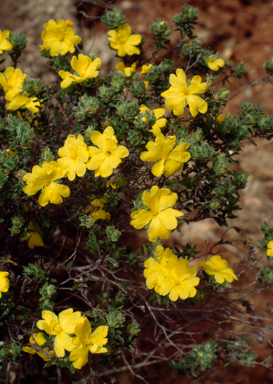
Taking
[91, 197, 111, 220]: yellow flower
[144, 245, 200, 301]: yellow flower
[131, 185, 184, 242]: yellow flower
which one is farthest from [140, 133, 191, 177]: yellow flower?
[91, 197, 111, 220]: yellow flower

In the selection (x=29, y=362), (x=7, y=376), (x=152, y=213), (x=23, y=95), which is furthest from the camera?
(x=29, y=362)

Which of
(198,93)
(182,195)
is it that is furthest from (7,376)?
(198,93)

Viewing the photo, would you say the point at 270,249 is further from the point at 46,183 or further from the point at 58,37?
the point at 58,37

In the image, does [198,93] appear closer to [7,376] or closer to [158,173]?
[158,173]

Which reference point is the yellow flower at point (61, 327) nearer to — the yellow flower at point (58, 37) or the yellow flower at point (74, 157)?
the yellow flower at point (74, 157)

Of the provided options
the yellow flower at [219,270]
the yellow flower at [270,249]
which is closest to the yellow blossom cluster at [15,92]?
the yellow flower at [219,270]
